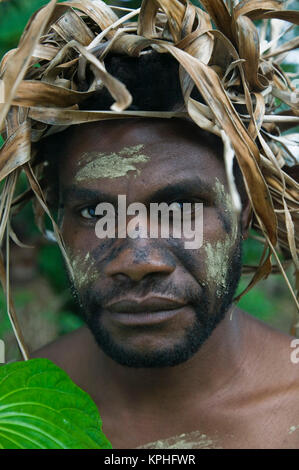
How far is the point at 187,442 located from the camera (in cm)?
144

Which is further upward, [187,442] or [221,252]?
[221,252]

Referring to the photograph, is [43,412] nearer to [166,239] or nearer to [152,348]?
[152,348]

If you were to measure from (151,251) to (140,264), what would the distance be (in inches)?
1.7

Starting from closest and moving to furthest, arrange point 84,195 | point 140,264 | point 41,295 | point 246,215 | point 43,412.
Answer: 1. point 43,412
2. point 140,264
3. point 84,195
4. point 246,215
5. point 41,295

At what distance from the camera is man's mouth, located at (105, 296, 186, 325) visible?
1.28 m

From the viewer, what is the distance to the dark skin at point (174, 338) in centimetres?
132

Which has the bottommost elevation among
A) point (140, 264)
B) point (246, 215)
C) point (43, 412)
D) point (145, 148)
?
point (43, 412)

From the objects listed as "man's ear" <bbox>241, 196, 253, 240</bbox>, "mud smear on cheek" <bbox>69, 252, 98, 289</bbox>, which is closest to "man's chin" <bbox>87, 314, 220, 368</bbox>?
"mud smear on cheek" <bbox>69, 252, 98, 289</bbox>

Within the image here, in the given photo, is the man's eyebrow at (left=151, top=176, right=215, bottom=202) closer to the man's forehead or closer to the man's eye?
the man's forehead

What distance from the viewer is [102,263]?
4.45 feet

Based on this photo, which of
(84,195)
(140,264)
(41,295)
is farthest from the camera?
(41,295)

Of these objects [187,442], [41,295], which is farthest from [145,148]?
[41,295]

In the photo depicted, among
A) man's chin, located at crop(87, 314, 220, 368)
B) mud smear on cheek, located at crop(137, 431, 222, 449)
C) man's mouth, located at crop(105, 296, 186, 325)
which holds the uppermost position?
man's mouth, located at crop(105, 296, 186, 325)

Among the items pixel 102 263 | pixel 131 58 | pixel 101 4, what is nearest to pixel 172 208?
pixel 102 263
